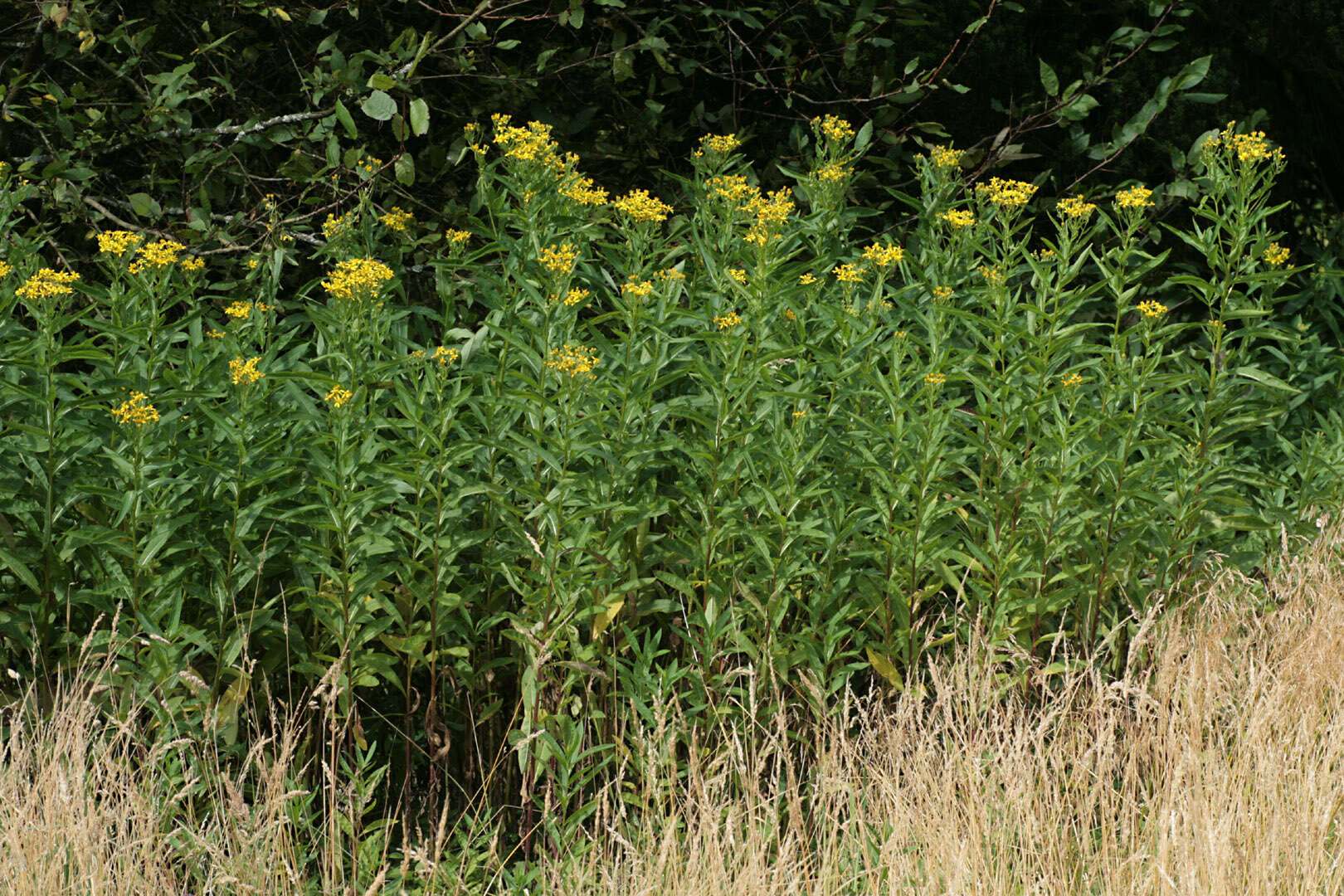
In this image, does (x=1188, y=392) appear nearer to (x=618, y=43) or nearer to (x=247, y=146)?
(x=618, y=43)

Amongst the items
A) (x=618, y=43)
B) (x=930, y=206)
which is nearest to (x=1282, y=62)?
(x=930, y=206)

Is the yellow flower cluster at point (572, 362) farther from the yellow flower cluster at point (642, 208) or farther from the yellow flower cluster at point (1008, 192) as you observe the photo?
the yellow flower cluster at point (1008, 192)

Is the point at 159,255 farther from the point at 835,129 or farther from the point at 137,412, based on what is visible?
the point at 835,129

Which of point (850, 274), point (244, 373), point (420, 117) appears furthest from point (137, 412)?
point (850, 274)

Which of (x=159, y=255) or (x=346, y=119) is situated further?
(x=346, y=119)

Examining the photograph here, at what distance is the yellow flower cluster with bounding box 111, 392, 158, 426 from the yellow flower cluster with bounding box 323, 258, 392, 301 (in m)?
0.50

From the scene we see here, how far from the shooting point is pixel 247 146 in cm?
491

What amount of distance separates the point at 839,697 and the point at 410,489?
123 cm

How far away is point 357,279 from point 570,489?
72cm

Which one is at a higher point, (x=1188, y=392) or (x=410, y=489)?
(x=410, y=489)

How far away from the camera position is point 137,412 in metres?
2.91

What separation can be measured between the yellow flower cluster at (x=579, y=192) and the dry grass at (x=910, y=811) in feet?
5.23

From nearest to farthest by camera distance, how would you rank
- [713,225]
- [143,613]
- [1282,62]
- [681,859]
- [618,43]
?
[681,859] → [143,613] → [713,225] → [618,43] → [1282,62]

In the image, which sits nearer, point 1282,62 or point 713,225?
point 713,225
